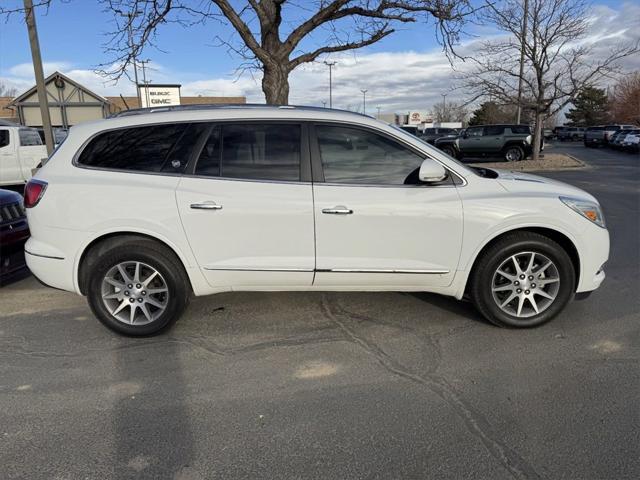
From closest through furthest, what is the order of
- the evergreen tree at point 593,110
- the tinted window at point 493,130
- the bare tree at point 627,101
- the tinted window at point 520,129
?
the tinted window at point 520,129, the tinted window at point 493,130, the bare tree at point 627,101, the evergreen tree at point 593,110

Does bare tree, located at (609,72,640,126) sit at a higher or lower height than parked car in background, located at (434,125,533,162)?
higher

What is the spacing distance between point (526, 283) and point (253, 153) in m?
2.46

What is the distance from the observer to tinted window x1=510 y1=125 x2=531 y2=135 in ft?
67.8

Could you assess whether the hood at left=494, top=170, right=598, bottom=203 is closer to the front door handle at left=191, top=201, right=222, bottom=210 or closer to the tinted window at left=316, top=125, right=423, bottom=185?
the tinted window at left=316, top=125, right=423, bottom=185

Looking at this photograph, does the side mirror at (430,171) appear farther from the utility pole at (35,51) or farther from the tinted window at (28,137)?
the tinted window at (28,137)

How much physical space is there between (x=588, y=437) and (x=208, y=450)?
2069 millimetres

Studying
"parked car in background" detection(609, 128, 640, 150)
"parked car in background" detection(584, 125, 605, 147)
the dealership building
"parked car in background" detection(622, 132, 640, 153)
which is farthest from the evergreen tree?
the dealership building

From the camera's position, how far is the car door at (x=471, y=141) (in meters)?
21.5

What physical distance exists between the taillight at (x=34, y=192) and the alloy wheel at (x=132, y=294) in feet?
2.73

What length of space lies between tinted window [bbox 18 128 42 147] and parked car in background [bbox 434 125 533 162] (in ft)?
54.9

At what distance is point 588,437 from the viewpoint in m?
2.46

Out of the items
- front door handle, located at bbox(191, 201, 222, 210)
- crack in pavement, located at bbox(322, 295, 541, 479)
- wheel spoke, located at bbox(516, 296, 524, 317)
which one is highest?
front door handle, located at bbox(191, 201, 222, 210)

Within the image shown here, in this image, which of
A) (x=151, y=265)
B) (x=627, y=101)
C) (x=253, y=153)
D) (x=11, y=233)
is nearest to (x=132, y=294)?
(x=151, y=265)

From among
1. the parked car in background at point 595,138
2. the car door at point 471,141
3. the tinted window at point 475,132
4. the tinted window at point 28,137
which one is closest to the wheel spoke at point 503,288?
the tinted window at point 28,137
